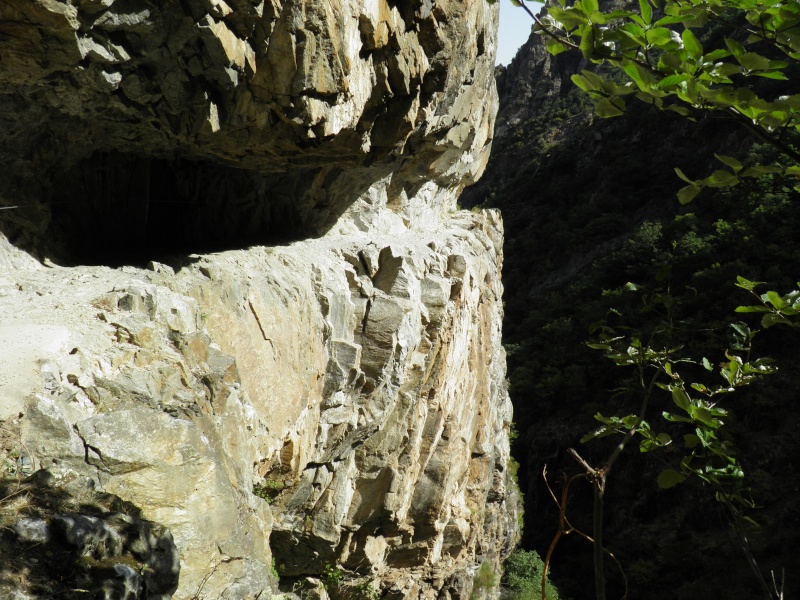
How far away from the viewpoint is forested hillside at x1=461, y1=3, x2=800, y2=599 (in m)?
18.6

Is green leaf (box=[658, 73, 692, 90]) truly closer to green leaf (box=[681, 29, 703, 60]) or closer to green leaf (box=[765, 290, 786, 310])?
green leaf (box=[681, 29, 703, 60])

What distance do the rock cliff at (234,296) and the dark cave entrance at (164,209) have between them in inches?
1.2

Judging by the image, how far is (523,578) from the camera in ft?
65.4

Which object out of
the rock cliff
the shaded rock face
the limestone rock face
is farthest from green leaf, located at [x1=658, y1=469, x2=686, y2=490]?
the shaded rock face

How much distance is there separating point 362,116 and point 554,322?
70.9 feet

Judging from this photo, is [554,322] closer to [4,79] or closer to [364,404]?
[364,404]

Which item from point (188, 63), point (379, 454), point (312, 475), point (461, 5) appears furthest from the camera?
point (379, 454)

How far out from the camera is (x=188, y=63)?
559 centimetres

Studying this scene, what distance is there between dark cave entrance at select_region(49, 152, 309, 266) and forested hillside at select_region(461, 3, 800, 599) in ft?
17.1

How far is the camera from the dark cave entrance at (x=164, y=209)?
7293mm

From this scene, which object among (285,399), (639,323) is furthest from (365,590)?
(639,323)

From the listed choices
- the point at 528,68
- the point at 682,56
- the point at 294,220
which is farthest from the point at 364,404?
the point at 528,68

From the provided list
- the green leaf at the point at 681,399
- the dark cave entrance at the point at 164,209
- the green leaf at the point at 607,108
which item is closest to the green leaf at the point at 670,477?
the green leaf at the point at 681,399

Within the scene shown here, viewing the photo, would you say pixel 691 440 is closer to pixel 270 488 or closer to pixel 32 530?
pixel 32 530
